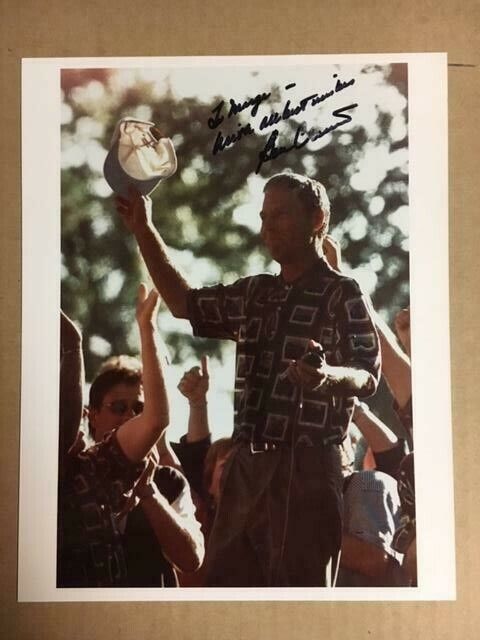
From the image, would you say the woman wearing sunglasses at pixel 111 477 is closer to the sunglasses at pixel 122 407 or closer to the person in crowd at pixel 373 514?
the sunglasses at pixel 122 407

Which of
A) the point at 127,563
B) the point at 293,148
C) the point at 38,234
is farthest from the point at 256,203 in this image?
the point at 127,563

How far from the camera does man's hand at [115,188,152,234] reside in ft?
1.49

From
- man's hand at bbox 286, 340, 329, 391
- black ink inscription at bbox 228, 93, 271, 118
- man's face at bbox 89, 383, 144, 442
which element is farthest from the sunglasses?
black ink inscription at bbox 228, 93, 271, 118

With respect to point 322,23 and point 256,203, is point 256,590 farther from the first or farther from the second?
point 322,23

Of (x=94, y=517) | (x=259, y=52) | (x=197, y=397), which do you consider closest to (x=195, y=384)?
(x=197, y=397)

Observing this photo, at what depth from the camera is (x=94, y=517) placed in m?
0.44

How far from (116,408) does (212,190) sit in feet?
0.53

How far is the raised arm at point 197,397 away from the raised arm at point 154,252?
0.04 meters

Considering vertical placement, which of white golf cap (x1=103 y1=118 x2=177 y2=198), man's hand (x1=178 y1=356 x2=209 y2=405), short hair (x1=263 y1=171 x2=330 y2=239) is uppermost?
white golf cap (x1=103 y1=118 x2=177 y2=198)

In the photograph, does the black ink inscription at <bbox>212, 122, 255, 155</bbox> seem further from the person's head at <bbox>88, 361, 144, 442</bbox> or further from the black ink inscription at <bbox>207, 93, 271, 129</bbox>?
the person's head at <bbox>88, 361, 144, 442</bbox>

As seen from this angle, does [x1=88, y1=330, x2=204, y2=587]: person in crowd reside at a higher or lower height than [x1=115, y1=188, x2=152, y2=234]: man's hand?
lower

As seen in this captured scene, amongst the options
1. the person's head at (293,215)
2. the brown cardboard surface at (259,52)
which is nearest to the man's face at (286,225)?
the person's head at (293,215)

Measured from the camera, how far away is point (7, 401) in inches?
17.7
